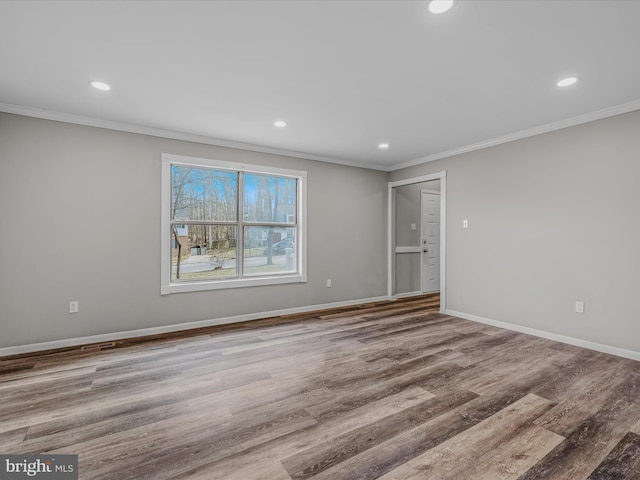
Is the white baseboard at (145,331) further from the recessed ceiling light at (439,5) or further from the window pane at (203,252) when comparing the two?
the recessed ceiling light at (439,5)

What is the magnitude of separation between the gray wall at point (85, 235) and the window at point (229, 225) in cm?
15

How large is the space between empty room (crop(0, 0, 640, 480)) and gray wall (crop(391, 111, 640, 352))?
0.08 ft

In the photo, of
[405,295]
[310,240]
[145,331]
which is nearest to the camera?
[145,331]

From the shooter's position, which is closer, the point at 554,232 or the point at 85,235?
the point at 85,235

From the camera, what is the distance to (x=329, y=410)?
7.09 feet

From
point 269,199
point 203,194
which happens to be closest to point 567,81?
point 269,199

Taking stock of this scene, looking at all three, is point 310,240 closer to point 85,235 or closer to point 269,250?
point 269,250

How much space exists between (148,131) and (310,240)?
2658mm

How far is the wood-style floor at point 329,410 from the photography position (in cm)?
165

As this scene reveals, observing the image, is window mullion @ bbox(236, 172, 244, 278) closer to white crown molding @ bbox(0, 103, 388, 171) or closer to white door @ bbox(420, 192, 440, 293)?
white crown molding @ bbox(0, 103, 388, 171)

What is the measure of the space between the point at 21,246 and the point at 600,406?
527 cm

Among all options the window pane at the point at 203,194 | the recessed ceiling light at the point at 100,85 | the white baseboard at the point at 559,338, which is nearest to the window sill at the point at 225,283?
the window pane at the point at 203,194

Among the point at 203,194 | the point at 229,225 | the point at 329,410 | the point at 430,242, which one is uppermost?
the point at 203,194

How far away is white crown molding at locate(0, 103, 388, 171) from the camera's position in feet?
10.6
